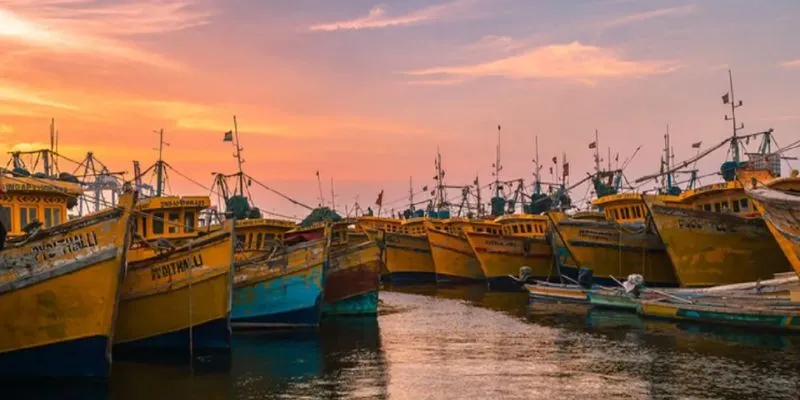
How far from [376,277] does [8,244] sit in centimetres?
1562

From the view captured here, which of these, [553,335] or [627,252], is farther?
[627,252]

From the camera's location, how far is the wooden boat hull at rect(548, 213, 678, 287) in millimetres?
36250

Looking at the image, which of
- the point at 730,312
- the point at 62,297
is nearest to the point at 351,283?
the point at 730,312

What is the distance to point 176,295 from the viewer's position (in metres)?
19.0

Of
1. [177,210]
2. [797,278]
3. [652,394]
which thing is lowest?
[652,394]

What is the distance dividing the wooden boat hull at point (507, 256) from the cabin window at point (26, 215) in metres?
29.0

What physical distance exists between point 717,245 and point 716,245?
0.13ft

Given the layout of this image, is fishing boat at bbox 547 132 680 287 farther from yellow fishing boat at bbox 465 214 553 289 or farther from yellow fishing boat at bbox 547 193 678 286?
yellow fishing boat at bbox 465 214 553 289

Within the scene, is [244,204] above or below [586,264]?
above

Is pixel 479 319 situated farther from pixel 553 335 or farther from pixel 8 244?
pixel 8 244

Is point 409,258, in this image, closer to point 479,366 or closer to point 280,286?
point 280,286

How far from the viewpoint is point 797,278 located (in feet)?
78.9

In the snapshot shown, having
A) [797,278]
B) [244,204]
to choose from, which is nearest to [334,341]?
[244,204]

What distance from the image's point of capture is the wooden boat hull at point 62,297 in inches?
604
